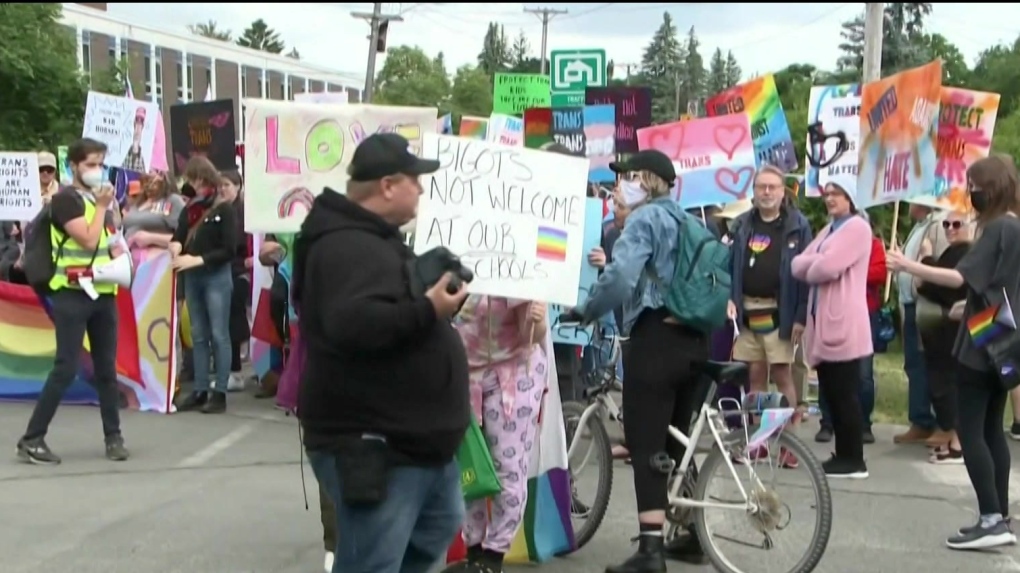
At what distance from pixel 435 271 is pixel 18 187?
29.7ft

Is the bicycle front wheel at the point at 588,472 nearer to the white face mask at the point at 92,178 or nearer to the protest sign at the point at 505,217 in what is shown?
the protest sign at the point at 505,217

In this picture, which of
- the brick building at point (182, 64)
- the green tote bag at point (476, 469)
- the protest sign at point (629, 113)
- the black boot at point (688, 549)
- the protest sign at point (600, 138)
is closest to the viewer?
the green tote bag at point (476, 469)

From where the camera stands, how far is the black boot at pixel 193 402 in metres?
9.13

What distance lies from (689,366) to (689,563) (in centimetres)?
98

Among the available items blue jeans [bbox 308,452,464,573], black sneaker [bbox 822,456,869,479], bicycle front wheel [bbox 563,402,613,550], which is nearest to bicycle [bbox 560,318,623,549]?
bicycle front wheel [bbox 563,402,613,550]

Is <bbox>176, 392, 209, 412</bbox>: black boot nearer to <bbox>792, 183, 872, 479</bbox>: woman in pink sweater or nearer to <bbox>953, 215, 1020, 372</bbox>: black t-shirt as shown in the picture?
<bbox>792, 183, 872, 479</bbox>: woman in pink sweater

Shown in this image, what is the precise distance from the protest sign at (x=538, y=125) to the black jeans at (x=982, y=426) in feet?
18.6

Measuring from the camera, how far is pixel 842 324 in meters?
7.24

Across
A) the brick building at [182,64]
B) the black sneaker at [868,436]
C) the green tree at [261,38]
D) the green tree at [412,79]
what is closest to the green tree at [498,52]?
the black sneaker at [868,436]

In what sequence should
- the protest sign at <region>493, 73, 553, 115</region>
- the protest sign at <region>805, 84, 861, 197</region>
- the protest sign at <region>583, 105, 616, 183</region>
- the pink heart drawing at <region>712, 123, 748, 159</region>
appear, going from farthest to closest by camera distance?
the protest sign at <region>493, 73, 553, 115</region>
the protest sign at <region>583, 105, 616, 183</region>
the protest sign at <region>805, 84, 861, 197</region>
the pink heart drawing at <region>712, 123, 748, 159</region>

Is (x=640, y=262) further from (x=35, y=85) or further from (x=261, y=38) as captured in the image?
(x=261, y=38)

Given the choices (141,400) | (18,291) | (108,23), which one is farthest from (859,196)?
(108,23)

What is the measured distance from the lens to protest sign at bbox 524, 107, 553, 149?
1080 cm

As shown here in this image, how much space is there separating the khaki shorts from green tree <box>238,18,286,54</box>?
114 metres
